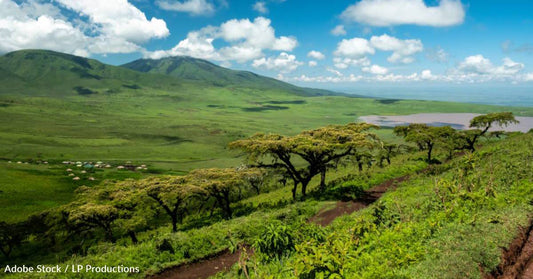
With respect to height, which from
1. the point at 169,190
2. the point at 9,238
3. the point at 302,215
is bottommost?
the point at 9,238

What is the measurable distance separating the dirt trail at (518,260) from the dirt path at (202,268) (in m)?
14.3

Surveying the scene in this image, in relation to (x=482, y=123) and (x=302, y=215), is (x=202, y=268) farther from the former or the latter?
(x=482, y=123)

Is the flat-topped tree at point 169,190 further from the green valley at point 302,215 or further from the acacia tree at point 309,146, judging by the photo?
the acacia tree at point 309,146

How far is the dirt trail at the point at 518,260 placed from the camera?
9938 mm

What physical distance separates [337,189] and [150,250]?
2476cm

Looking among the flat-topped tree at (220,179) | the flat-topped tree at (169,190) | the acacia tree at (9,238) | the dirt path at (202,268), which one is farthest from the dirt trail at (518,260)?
the acacia tree at (9,238)

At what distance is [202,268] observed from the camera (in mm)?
19531

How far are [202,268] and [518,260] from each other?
1740 cm

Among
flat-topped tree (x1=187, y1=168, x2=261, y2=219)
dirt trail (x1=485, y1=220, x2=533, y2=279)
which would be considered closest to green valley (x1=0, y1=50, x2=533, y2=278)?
flat-topped tree (x1=187, y1=168, x2=261, y2=219)

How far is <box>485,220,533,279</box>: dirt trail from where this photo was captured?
994 centimetres

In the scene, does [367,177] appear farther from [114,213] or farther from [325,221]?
[114,213]

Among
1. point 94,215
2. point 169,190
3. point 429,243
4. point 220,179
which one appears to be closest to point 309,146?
point 220,179

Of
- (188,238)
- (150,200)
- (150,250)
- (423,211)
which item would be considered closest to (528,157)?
(423,211)

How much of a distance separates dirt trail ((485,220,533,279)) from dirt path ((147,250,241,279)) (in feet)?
47.1
